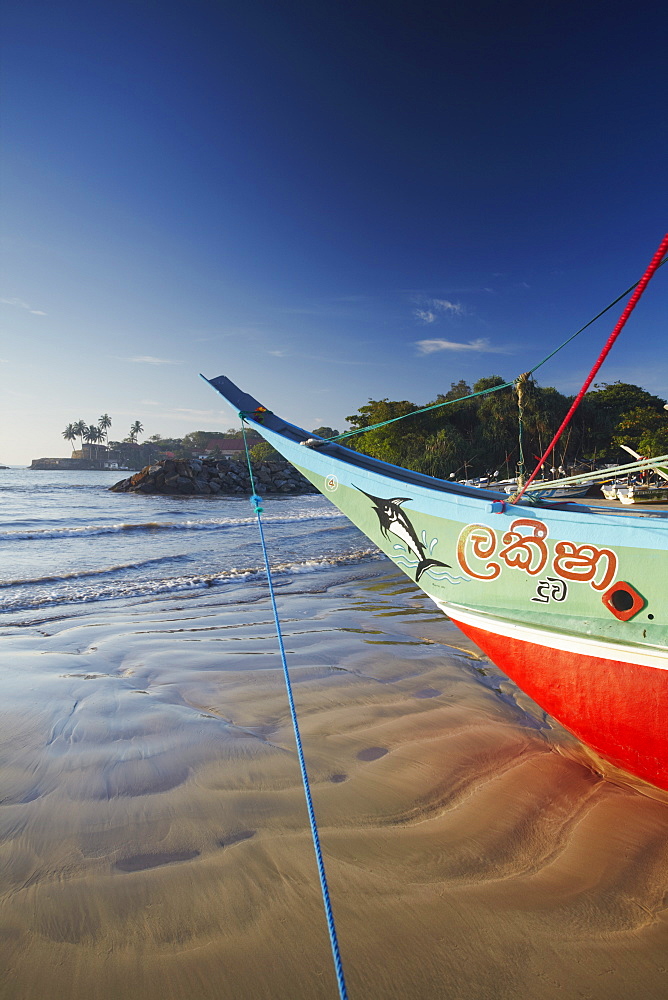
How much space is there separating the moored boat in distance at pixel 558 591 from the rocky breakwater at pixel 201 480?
120ft

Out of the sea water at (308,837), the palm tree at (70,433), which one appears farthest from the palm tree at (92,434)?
the sea water at (308,837)

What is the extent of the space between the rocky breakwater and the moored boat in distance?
3662 cm

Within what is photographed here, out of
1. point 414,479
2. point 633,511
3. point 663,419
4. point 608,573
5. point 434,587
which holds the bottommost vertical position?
point 434,587

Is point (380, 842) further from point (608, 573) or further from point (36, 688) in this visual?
point (36, 688)

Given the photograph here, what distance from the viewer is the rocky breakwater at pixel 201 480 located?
38188 millimetres

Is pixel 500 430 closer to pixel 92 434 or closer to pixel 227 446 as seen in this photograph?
pixel 227 446

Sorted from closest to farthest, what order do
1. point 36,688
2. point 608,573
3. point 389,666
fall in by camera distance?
point 608,573 < point 36,688 < point 389,666

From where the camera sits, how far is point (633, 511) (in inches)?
107

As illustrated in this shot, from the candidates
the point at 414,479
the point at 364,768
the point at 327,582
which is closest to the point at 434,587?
the point at 414,479

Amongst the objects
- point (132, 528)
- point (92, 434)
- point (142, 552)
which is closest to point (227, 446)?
point (92, 434)

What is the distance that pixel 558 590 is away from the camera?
7.43 feet

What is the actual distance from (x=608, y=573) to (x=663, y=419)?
2054 inches

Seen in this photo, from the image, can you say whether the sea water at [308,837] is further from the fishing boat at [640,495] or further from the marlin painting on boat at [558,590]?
the fishing boat at [640,495]

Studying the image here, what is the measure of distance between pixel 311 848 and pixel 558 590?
1.63 meters
